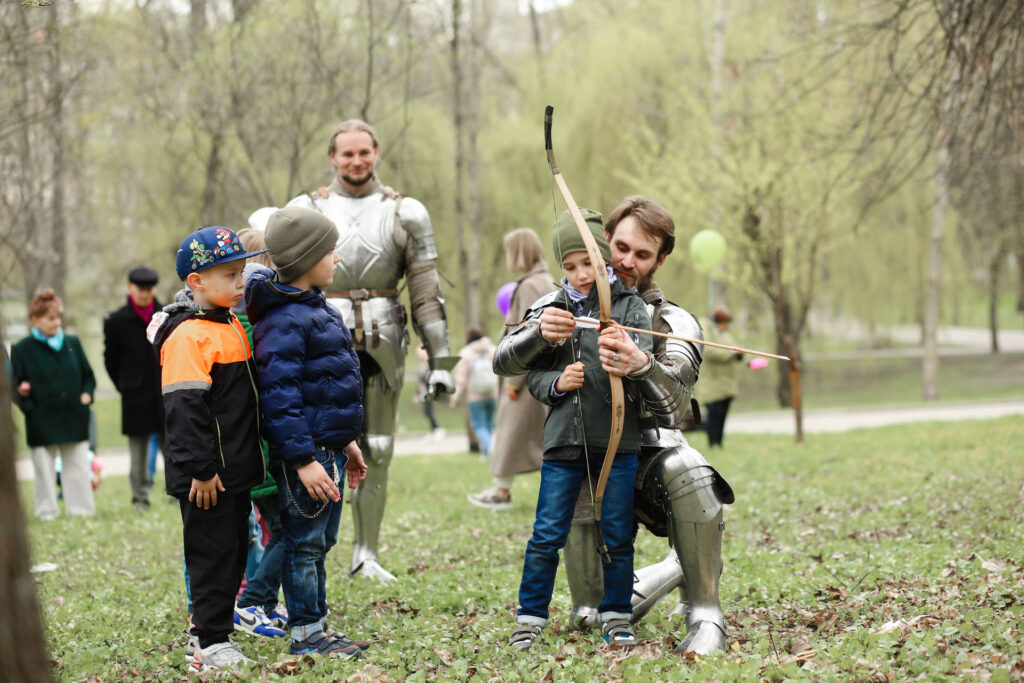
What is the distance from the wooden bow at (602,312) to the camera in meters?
3.72

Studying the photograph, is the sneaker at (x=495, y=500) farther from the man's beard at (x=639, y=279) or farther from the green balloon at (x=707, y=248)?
the green balloon at (x=707, y=248)

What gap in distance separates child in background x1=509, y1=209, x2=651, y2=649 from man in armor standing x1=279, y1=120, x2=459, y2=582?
5.99 feet

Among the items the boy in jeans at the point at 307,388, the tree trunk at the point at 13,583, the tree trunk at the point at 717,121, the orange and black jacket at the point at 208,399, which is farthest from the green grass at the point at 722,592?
the tree trunk at the point at 717,121

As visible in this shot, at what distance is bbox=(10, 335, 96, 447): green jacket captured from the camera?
8.97 meters

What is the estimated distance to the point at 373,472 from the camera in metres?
5.89

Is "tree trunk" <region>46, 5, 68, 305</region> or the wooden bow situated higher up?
"tree trunk" <region>46, 5, 68, 305</region>

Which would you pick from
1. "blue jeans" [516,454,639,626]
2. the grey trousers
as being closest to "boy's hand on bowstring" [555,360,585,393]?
"blue jeans" [516,454,639,626]

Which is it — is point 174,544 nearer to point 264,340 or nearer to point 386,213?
point 386,213

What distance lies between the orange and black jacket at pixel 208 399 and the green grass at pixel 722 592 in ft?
2.55

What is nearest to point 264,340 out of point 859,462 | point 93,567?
point 93,567

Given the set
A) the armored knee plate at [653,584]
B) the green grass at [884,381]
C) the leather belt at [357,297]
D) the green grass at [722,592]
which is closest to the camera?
the green grass at [722,592]

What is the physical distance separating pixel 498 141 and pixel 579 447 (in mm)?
19434

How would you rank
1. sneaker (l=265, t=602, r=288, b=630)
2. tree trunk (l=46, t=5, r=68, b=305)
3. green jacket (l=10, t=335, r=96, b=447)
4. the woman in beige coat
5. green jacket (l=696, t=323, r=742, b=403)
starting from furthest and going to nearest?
green jacket (l=696, t=323, r=742, b=403)
tree trunk (l=46, t=5, r=68, b=305)
green jacket (l=10, t=335, r=96, b=447)
the woman in beige coat
sneaker (l=265, t=602, r=288, b=630)

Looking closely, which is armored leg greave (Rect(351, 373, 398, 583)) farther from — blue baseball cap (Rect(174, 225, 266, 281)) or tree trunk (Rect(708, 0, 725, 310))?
tree trunk (Rect(708, 0, 725, 310))
